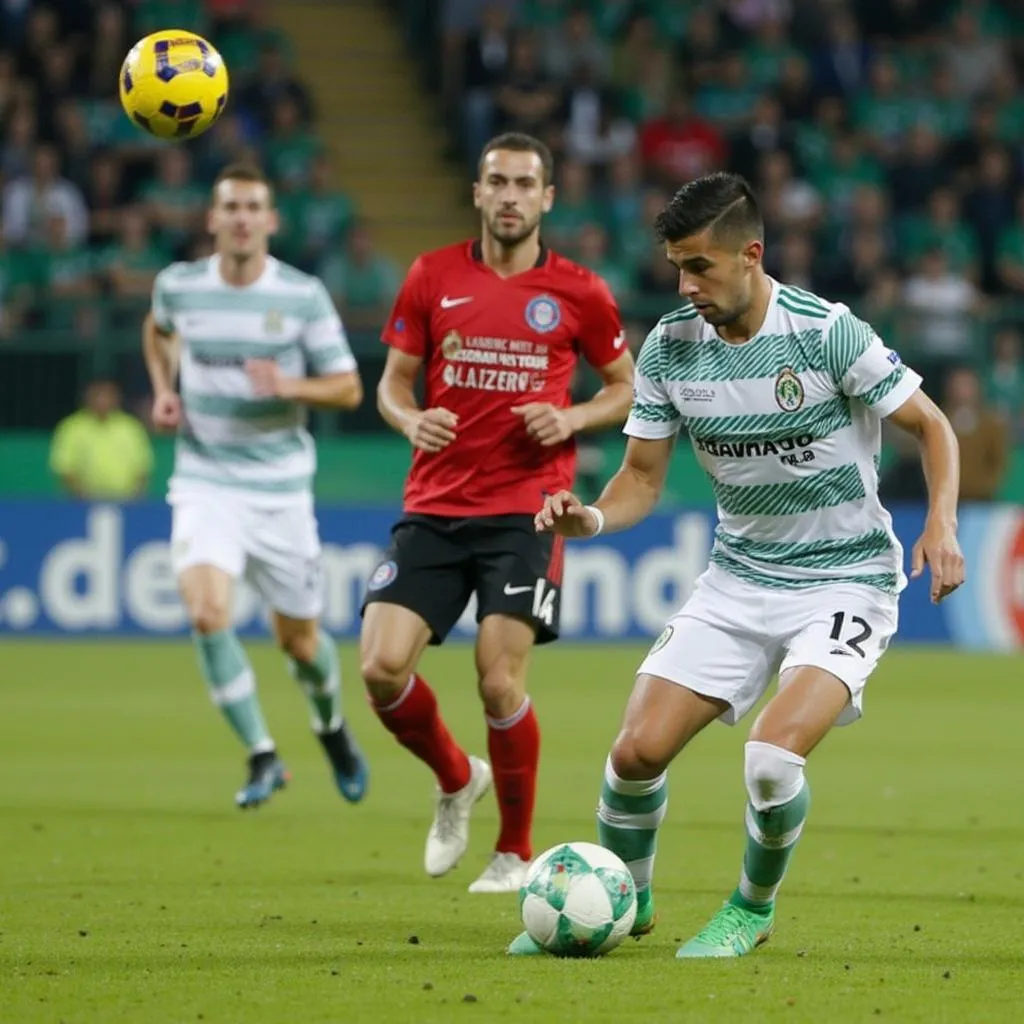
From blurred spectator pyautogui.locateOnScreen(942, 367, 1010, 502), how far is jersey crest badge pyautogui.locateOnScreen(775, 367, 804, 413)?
41.1ft

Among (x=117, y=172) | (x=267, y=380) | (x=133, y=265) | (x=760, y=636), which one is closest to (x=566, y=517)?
(x=760, y=636)

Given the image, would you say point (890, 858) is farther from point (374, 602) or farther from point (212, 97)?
point (212, 97)

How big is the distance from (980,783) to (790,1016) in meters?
5.88

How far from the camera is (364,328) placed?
19391 millimetres

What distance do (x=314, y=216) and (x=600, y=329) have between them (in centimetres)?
1293

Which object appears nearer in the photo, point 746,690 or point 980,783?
point 746,690

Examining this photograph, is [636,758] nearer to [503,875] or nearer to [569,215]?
[503,875]

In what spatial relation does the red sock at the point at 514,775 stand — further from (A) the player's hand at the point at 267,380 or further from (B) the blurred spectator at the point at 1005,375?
(B) the blurred spectator at the point at 1005,375

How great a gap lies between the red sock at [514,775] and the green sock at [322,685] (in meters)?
2.23

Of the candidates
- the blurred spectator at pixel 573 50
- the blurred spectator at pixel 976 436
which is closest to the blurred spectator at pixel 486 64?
the blurred spectator at pixel 573 50

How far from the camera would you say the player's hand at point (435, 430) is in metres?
7.68

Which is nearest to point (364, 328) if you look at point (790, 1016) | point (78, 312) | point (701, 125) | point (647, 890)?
point (78, 312)

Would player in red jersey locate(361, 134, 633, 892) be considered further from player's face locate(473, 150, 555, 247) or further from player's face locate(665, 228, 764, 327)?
player's face locate(665, 228, 764, 327)

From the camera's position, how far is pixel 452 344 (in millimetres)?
8141
